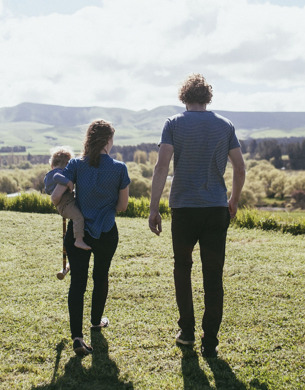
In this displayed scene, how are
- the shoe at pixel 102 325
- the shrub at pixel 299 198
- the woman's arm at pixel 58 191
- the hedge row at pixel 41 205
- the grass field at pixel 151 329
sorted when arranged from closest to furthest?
the grass field at pixel 151 329 < the woman's arm at pixel 58 191 < the shoe at pixel 102 325 < the hedge row at pixel 41 205 < the shrub at pixel 299 198

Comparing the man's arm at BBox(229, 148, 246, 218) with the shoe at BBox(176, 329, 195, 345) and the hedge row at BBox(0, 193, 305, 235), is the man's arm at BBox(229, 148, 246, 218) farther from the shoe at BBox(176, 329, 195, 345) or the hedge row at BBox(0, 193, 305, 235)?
the hedge row at BBox(0, 193, 305, 235)

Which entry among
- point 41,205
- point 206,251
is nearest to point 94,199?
point 206,251

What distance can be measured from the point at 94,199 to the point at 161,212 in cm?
880

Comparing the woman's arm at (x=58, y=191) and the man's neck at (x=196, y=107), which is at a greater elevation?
the man's neck at (x=196, y=107)

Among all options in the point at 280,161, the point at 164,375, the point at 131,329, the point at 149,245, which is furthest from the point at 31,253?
the point at 280,161

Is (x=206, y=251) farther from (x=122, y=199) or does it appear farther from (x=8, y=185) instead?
(x=8, y=185)

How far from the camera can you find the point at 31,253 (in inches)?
311

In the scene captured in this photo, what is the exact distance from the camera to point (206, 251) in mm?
3734

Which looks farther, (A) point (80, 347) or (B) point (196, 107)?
(A) point (80, 347)

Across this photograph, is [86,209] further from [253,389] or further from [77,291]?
[253,389]

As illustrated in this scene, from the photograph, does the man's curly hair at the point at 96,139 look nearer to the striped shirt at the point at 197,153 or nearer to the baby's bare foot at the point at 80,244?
the striped shirt at the point at 197,153

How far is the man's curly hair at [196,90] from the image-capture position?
3654 millimetres

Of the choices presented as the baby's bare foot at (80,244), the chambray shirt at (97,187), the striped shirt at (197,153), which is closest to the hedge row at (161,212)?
the striped shirt at (197,153)

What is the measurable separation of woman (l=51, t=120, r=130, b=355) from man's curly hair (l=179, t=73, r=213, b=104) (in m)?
0.75
